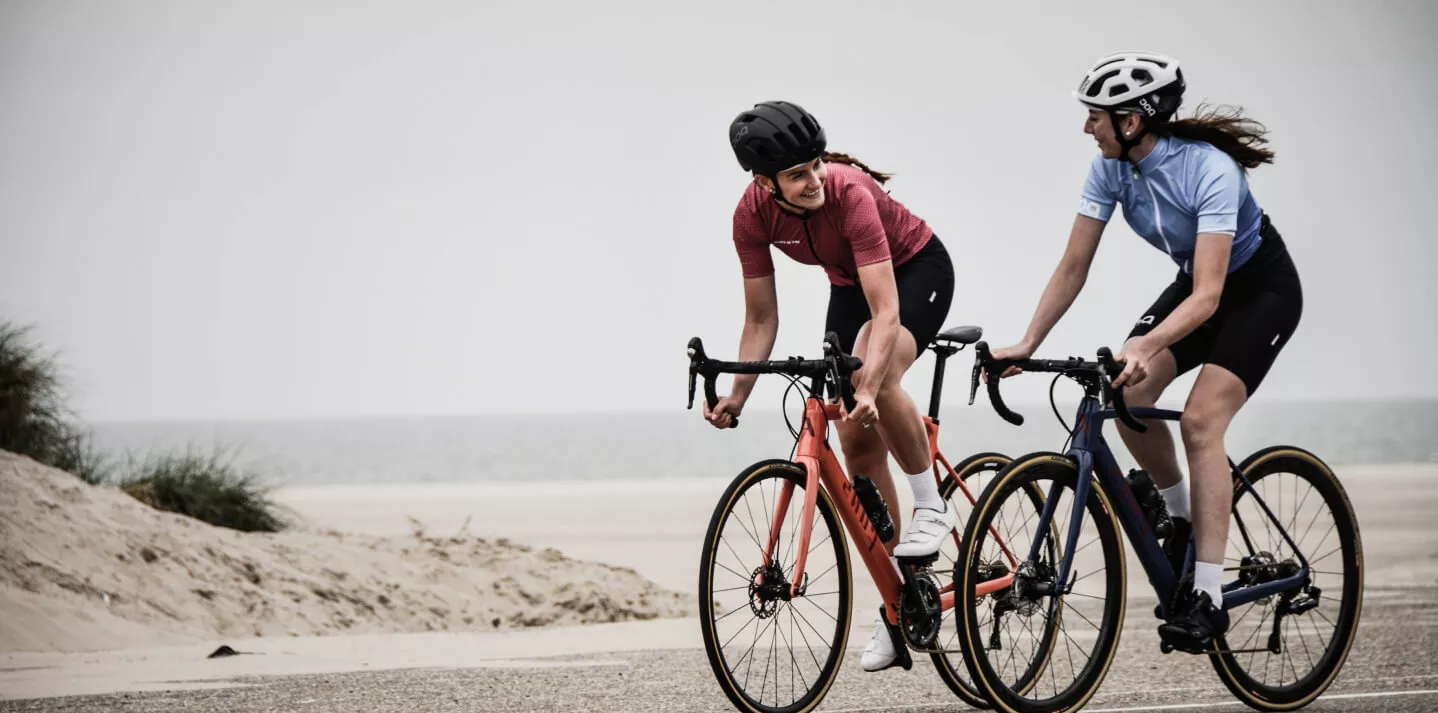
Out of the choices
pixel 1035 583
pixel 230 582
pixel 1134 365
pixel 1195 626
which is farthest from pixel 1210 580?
pixel 230 582

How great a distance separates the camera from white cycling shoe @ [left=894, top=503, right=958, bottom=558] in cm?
550

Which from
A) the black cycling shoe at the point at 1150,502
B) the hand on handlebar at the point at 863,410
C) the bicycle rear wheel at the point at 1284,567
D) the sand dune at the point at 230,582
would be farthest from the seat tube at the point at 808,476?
the sand dune at the point at 230,582

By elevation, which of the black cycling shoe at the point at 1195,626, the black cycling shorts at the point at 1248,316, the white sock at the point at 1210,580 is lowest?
the black cycling shoe at the point at 1195,626

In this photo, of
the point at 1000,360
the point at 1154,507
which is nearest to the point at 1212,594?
the point at 1154,507

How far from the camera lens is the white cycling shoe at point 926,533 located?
5.50 meters

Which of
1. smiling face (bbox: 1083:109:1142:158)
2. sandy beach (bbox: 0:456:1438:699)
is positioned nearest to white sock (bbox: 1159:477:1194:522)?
smiling face (bbox: 1083:109:1142:158)

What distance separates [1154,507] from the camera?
558cm

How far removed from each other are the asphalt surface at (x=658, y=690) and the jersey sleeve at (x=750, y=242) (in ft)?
5.85

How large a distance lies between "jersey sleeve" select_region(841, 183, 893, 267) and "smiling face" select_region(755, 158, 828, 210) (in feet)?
0.39

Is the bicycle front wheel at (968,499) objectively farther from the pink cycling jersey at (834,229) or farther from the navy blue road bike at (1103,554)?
the pink cycling jersey at (834,229)

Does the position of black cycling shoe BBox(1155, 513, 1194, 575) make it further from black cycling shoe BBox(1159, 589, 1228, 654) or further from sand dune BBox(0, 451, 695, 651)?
sand dune BBox(0, 451, 695, 651)

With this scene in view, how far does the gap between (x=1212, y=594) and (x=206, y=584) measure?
7.60 m

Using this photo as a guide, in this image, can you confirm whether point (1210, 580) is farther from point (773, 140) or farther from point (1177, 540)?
point (773, 140)

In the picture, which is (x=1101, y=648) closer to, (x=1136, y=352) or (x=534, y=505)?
(x=1136, y=352)
